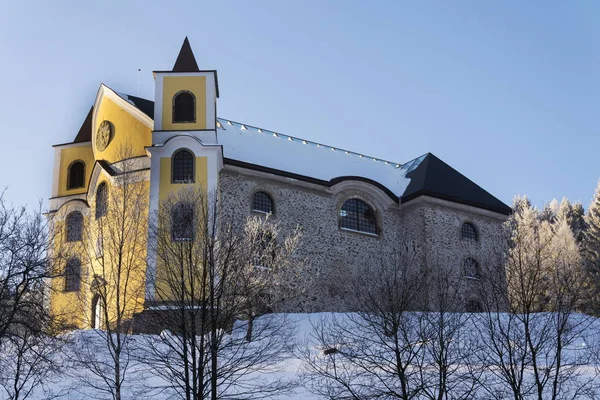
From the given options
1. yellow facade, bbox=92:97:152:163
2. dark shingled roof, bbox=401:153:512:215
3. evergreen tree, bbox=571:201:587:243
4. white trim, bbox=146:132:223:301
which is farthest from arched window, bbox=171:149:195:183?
evergreen tree, bbox=571:201:587:243

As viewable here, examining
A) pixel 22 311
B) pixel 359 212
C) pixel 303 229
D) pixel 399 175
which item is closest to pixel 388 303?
pixel 22 311

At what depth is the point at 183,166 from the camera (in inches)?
1086

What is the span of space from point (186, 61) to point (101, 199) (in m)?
6.55

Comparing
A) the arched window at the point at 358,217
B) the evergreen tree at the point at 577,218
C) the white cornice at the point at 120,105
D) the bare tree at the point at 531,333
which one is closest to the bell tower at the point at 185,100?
the white cornice at the point at 120,105

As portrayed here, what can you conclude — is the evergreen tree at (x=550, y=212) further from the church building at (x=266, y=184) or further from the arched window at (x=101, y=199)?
the arched window at (x=101, y=199)

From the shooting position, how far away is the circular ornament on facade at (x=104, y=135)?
30234 millimetres

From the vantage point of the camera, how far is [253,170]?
99.0 feet

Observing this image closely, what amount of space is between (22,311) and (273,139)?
20.5 m

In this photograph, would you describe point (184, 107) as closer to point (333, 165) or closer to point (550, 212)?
point (333, 165)

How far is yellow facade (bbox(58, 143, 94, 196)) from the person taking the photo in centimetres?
3212

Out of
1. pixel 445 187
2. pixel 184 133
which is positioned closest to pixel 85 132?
pixel 184 133

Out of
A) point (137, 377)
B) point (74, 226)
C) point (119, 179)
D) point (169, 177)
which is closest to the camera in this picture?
point (137, 377)

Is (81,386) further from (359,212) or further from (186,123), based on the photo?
(359,212)

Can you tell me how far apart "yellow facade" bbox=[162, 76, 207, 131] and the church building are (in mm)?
39
